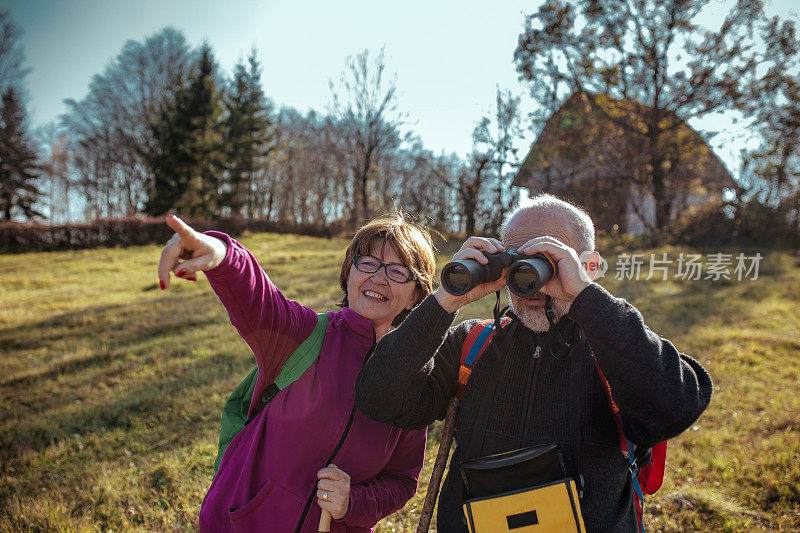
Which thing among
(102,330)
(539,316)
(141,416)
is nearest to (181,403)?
(141,416)

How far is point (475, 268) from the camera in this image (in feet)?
5.09

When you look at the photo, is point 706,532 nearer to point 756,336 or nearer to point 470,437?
point 470,437

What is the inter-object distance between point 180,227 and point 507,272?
1.00 metres

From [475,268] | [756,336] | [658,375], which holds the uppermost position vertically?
[475,268]

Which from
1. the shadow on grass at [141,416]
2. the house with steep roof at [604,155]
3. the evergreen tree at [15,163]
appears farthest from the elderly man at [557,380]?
the evergreen tree at [15,163]

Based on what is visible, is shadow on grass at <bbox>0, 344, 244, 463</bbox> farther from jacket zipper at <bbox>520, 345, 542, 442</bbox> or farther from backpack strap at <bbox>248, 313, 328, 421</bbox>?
jacket zipper at <bbox>520, 345, 542, 442</bbox>

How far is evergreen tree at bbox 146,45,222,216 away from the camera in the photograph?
2581cm

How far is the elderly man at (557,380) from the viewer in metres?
1.40

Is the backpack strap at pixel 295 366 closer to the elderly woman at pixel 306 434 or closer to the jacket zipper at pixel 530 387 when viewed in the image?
the elderly woman at pixel 306 434

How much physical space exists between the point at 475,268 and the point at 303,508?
1077 mm

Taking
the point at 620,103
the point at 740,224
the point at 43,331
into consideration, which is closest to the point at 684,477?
the point at 43,331

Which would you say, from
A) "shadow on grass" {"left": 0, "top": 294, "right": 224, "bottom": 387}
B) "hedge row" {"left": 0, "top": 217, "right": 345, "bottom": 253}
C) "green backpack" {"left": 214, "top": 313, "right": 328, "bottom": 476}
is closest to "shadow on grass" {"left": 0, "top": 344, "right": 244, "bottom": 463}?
"shadow on grass" {"left": 0, "top": 294, "right": 224, "bottom": 387}

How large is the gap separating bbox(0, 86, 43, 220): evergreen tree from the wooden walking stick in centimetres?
3312

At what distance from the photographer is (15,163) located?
27.3m
